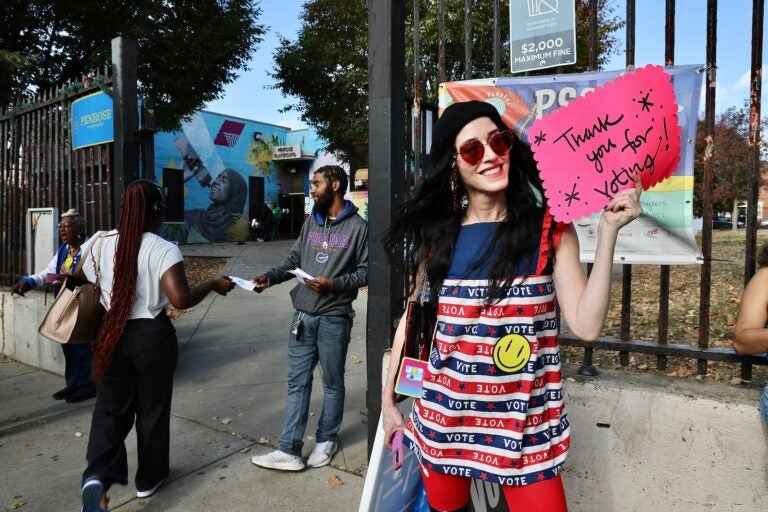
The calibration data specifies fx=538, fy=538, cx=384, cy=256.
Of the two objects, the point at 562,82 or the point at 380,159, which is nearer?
the point at 562,82

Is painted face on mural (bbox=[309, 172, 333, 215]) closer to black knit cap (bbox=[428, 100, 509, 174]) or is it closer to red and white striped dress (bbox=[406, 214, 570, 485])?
black knit cap (bbox=[428, 100, 509, 174])

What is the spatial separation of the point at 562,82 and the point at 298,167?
2384cm

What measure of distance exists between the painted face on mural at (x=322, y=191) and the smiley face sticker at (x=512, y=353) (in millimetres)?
2239

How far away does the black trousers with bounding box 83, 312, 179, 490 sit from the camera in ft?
9.63

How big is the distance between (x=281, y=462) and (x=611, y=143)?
114 inches

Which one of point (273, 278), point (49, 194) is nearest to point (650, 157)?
point (273, 278)

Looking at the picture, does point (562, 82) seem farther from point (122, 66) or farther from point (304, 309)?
point (122, 66)

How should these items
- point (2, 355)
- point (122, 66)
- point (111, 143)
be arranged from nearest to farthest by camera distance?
point (122, 66) < point (111, 143) < point (2, 355)

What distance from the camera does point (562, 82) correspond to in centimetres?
283

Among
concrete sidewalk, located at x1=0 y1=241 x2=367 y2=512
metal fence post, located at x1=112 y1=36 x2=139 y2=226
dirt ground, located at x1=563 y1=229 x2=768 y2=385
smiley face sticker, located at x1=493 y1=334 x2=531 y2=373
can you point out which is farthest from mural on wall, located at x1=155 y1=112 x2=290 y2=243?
smiley face sticker, located at x1=493 y1=334 x2=531 y2=373

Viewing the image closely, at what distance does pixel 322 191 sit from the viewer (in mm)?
3602

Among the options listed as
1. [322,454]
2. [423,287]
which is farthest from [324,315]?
[423,287]

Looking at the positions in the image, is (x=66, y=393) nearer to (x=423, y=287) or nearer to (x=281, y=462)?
(x=281, y=462)

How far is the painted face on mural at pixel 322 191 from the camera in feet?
11.8
